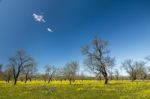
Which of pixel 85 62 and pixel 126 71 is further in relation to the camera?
pixel 126 71

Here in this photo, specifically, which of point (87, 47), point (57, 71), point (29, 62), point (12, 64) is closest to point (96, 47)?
point (87, 47)

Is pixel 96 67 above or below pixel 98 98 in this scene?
above

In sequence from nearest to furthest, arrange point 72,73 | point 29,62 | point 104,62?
1. point 104,62
2. point 29,62
3. point 72,73


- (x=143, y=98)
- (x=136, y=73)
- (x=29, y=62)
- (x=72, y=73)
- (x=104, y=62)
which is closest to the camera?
(x=143, y=98)

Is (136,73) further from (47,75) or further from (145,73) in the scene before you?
(47,75)

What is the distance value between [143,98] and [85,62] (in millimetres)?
51000

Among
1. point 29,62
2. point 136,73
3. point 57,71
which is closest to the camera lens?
point 29,62

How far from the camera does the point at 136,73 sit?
460 feet

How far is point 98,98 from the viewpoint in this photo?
864 inches

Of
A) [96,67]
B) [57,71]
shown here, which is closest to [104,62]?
[96,67]

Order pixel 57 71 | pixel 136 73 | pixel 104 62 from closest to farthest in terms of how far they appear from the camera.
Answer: pixel 104 62
pixel 136 73
pixel 57 71

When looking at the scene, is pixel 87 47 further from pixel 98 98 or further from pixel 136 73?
pixel 136 73

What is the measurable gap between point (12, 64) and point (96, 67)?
38.7m

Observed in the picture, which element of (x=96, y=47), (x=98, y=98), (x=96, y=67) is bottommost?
(x=98, y=98)
